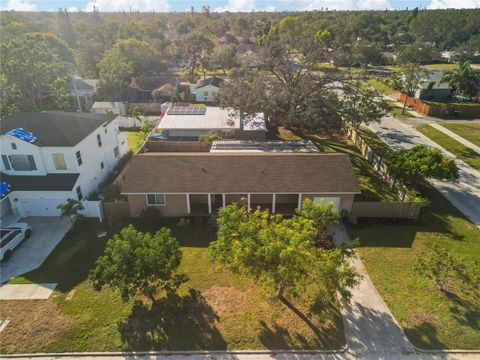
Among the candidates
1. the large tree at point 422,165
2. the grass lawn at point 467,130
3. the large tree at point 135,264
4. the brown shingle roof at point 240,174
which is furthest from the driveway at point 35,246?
the grass lawn at point 467,130

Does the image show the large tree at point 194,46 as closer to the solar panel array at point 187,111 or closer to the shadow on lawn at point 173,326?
the solar panel array at point 187,111

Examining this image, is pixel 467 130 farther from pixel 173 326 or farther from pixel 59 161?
pixel 59 161

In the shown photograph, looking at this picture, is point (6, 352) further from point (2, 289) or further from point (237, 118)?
point (237, 118)

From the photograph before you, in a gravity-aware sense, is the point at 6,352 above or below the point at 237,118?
below

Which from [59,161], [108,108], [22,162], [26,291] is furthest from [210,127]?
[26,291]

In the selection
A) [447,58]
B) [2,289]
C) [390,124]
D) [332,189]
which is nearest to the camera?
[2,289]

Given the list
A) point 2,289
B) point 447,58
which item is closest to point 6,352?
point 2,289

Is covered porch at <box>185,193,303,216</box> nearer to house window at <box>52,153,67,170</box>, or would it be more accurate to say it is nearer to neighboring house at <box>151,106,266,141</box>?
house window at <box>52,153,67,170</box>

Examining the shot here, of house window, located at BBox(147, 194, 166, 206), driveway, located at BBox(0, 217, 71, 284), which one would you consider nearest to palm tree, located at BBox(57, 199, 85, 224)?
driveway, located at BBox(0, 217, 71, 284)
